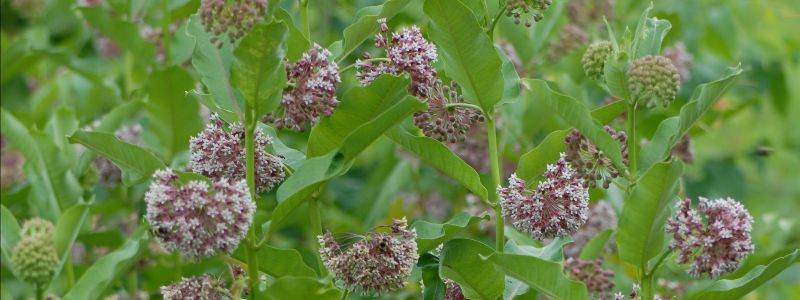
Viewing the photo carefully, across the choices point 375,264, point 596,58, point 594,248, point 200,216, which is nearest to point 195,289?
point 200,216

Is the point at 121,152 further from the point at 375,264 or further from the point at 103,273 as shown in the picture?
the point at 103,273

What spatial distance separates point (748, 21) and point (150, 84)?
3.22 m

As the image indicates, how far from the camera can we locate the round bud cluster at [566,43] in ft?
15.5

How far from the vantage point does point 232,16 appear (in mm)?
2082

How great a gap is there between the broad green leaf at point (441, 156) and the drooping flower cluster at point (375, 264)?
268mm

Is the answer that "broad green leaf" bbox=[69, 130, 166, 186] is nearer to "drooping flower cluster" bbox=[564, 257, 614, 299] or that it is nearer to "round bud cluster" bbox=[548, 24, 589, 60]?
"drooping flower cluster" bbox=[564, 257, 614, 299]

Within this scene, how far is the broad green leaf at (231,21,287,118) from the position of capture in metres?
2.02

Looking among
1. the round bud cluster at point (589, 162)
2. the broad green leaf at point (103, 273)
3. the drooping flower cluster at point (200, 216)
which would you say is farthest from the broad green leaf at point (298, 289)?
the broad green leaf at point (103, 273)

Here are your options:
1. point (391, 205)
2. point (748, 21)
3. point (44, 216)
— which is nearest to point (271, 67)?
point (44, 216)

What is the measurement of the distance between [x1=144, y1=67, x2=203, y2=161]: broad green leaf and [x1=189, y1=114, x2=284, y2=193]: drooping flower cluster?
1.71m

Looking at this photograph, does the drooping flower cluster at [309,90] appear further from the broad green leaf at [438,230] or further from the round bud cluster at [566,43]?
the round bud cluster at [566,43]

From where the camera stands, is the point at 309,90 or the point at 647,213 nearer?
the point at 309,90

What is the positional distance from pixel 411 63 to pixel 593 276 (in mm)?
1017

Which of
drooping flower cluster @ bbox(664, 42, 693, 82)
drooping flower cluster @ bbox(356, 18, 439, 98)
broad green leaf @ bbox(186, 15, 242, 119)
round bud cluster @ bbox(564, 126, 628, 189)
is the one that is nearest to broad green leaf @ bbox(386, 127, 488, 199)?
drooping flower cluster @ bbox(356, 18, 439, 98)
